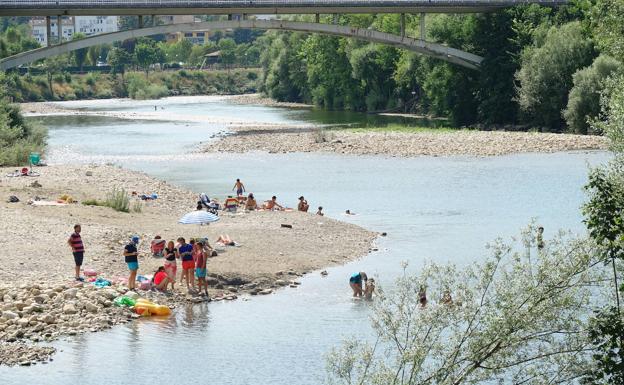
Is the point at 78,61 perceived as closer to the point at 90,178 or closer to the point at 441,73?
the point at 441,73

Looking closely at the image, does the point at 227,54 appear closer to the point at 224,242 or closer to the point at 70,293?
the point at 224,242

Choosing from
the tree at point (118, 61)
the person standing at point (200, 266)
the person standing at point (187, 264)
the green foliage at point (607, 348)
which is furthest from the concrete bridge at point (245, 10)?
the tree at point (118, 61)

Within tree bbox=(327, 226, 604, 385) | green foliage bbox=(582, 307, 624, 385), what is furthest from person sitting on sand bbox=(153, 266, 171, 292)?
green foliage bbox=(582, 307, 624, 385)

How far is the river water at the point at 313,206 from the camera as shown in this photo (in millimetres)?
23453

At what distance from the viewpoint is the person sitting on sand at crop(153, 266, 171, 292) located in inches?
1126

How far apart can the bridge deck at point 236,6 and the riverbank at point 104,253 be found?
25.9m

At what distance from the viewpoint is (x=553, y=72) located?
7044cm

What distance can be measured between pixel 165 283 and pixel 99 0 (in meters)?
44.0

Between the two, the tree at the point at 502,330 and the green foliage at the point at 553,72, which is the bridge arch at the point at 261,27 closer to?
the green foliage at the point at 553,72

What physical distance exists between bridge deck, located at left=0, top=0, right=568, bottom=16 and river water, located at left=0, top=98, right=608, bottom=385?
24.5 ft

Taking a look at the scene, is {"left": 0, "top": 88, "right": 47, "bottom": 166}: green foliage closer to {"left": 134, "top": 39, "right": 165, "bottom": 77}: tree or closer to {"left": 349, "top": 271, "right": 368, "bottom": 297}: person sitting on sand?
{"left": 349, "top": 271, "right": 368, "bottom": 297}: person sitting on sand

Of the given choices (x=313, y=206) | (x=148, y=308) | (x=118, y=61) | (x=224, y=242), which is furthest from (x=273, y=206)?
(x=118, y=61)

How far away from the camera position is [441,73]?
82.8 m

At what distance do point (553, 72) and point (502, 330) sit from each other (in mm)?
56682
